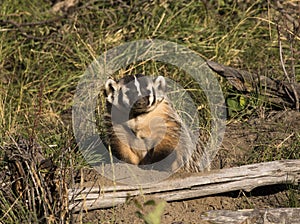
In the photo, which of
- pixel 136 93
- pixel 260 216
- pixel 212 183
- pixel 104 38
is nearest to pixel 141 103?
pixel 136 93

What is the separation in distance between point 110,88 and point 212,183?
82cm

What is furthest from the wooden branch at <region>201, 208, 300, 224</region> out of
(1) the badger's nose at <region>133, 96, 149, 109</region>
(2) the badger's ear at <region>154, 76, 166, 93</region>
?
(2) the badger's ear at <region>154, 76, 166, 93</region>

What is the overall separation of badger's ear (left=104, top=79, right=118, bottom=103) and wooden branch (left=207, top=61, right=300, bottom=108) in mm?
1186

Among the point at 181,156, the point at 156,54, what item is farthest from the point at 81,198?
the point at 156,54

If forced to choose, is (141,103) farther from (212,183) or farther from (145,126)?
(212,183)

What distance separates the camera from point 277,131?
479 cm

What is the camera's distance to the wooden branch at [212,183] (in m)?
3.86

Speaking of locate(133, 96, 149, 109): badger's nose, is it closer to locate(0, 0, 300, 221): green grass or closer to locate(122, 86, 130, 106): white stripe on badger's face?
locate(122, 86, 130, 106): white stripe on badger's face

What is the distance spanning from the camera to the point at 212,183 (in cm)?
395

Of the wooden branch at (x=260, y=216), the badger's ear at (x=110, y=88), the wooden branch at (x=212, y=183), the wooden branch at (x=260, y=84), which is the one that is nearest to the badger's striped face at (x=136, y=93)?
the badger's ear at (x=110, y=88)

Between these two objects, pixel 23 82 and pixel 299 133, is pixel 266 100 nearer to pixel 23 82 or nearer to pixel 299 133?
pixel 299 133

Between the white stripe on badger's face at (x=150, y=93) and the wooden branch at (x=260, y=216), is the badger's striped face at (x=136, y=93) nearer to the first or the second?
the white stripe on badger's face at (x=150, y=93)

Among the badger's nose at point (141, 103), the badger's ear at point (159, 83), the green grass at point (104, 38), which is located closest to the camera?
the badger's nose at point (141, 103)

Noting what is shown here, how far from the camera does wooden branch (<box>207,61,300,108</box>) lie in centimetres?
505
